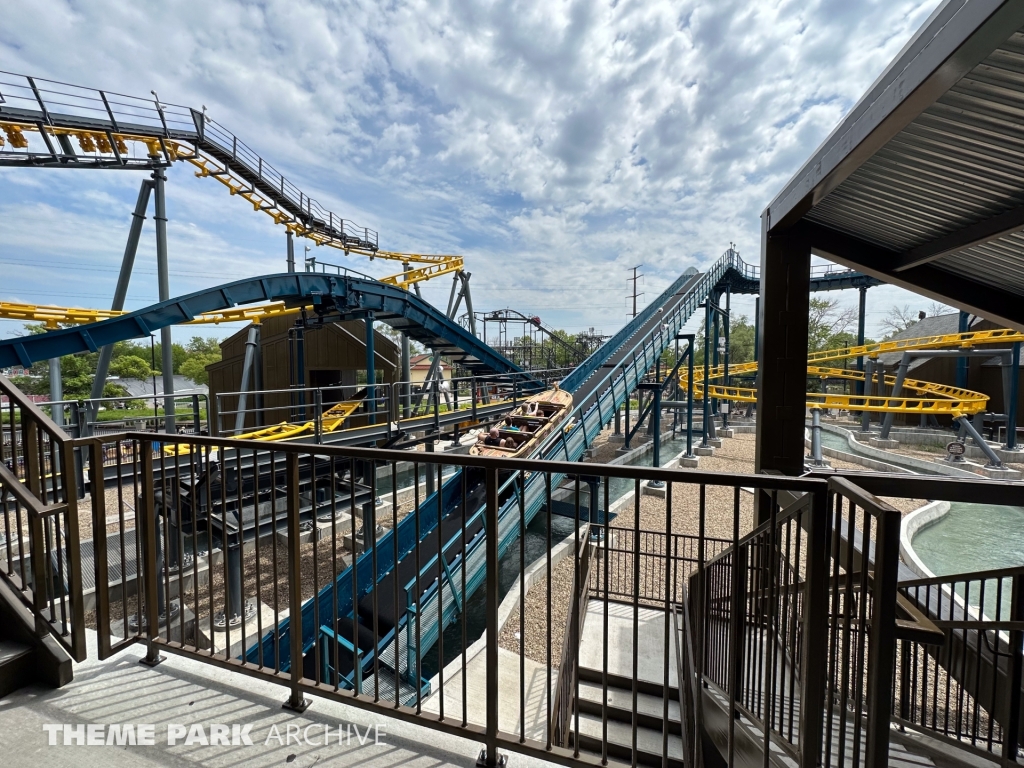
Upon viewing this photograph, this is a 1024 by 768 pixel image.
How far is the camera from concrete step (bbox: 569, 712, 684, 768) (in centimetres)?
398

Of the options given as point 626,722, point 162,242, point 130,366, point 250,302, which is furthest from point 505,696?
point 130,366

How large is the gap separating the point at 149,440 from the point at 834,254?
14.5 feet

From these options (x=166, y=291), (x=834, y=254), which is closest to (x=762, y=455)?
(x=834, y=254)

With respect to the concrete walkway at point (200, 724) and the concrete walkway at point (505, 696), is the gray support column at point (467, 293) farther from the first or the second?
the concrete walkway at point (200, 724)

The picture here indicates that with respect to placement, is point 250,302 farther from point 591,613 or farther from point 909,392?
point 909,392

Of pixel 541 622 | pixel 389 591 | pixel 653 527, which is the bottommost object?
pixel 541 622

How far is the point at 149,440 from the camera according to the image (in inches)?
90.4

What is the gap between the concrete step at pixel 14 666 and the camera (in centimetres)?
200

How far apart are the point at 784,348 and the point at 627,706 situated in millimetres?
3644

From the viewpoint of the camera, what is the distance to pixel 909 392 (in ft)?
72.9

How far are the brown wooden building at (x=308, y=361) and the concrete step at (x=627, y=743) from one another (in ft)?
49.1

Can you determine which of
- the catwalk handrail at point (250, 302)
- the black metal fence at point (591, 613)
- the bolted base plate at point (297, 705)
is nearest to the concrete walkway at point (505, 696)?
the black metal fence at point (591, 613)

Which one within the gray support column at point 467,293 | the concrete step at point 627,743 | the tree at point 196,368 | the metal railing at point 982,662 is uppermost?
the gray support column at point 467,293

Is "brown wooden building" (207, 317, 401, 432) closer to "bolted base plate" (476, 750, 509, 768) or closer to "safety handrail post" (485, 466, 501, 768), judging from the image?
"safety handrail post" (485, 466, 501, 768)
